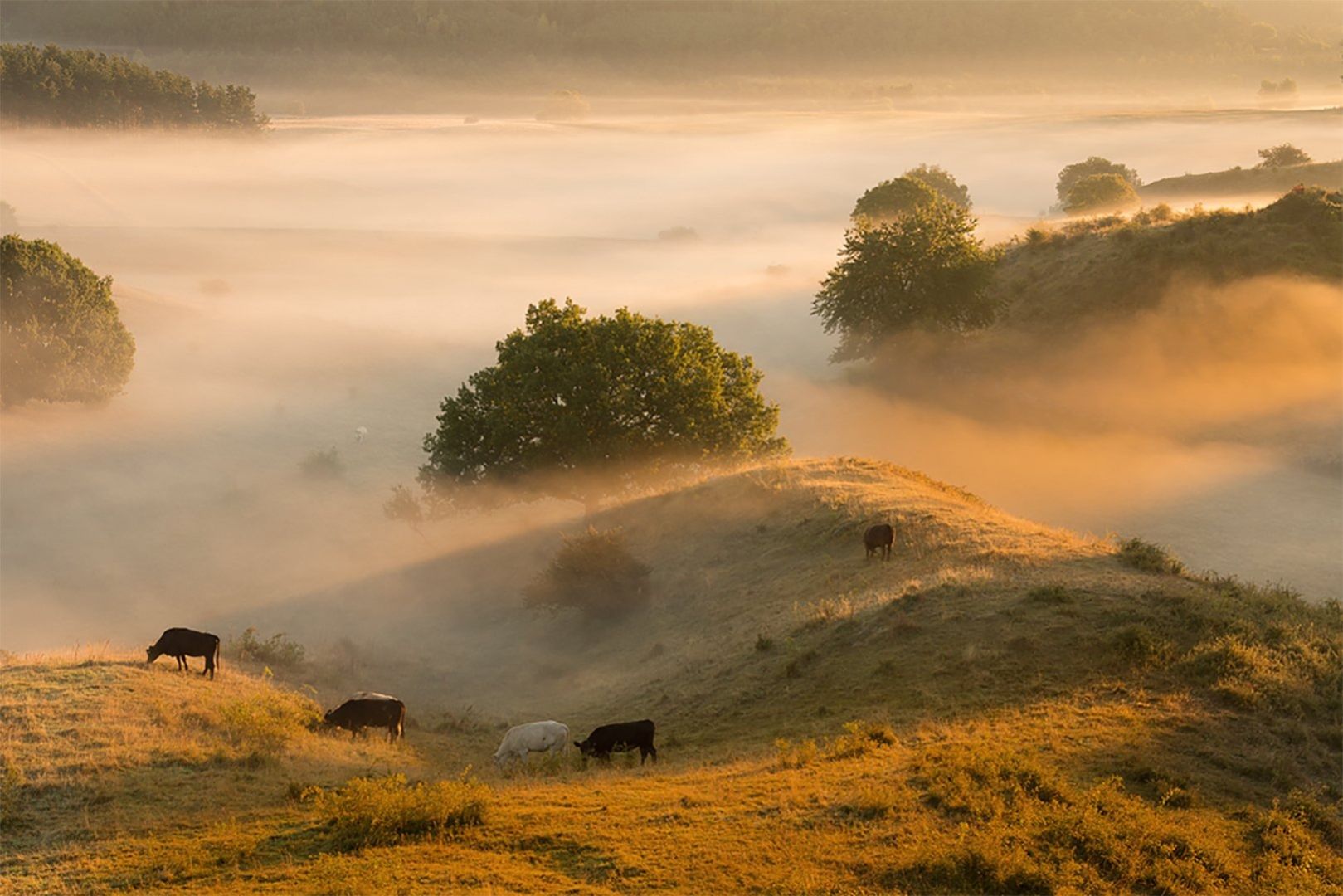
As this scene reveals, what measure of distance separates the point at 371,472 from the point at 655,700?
2223 inches

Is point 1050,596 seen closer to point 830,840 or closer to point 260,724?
point 830,840

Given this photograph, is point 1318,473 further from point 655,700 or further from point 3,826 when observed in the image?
point 3,826

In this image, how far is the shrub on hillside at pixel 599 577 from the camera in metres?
47.1

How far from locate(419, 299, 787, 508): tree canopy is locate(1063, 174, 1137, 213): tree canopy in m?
98.4

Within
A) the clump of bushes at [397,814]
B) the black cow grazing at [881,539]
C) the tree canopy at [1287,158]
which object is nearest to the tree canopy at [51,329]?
the black cow grazing at [881,539]

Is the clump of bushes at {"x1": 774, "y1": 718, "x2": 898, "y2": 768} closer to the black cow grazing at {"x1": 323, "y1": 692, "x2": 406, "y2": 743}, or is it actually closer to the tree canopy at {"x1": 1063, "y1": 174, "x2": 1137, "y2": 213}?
the black cow grazing at {"x1": 323, "y1": 692, "x2": 406, "y2": 743}

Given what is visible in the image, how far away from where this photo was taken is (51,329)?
87.7 metres

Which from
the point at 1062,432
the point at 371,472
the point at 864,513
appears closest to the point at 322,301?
the point at 371,472

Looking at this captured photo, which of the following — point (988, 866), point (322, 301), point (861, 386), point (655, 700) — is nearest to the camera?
point (988, 866)

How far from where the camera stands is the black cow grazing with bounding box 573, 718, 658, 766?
26062 millimetres

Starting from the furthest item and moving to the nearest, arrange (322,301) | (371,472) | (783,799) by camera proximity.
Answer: (322,301)
(371,472)
(783,799)

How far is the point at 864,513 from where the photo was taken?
4256 cm

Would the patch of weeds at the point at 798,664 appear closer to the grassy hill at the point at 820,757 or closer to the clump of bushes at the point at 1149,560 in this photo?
the grassy hill at the point at 820,757

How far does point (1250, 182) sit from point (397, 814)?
144154mm
